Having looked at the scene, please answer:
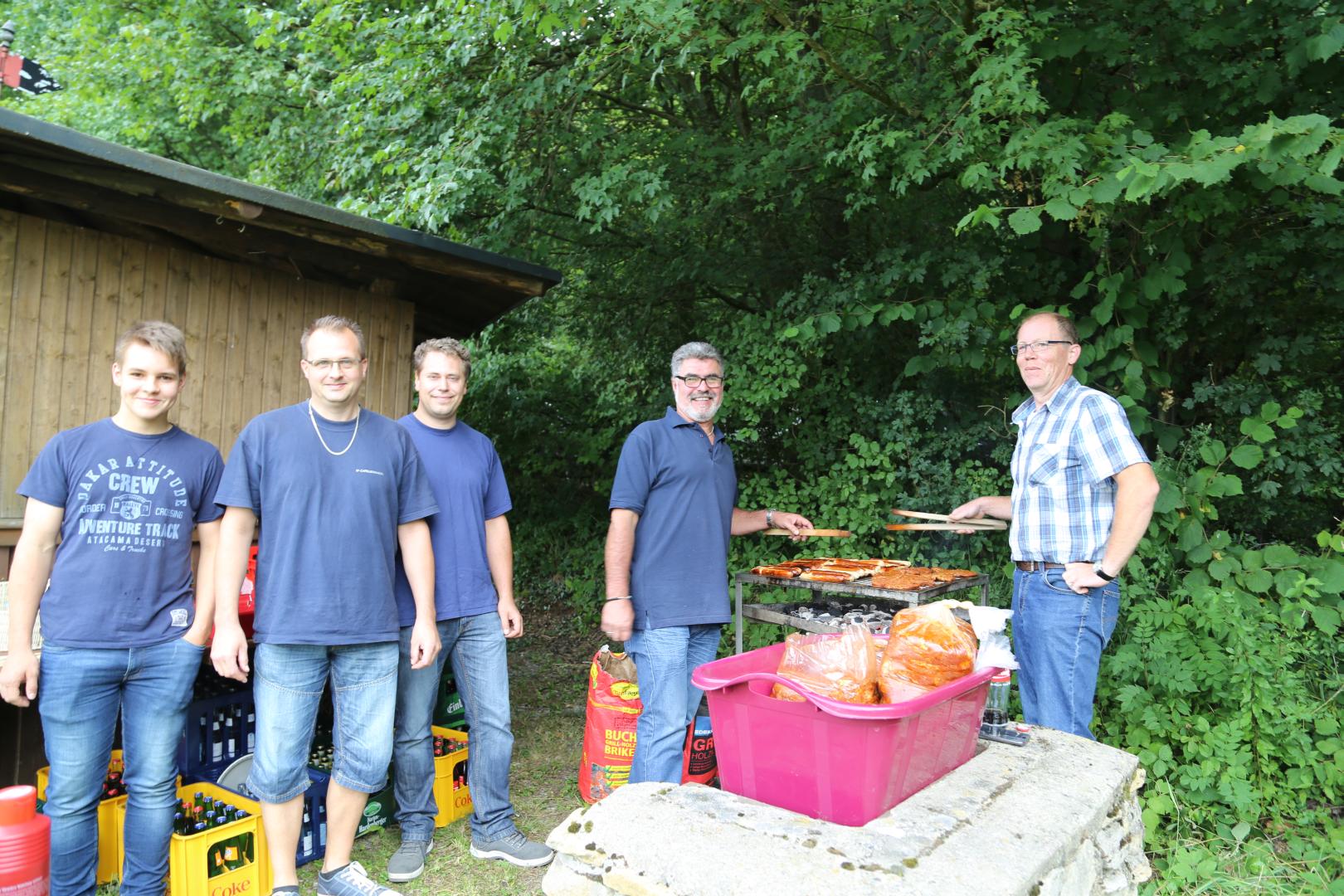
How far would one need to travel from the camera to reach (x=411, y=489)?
3133 mm

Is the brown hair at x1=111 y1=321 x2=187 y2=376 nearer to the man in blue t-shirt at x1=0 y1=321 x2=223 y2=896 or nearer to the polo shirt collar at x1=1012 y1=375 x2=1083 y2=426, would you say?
the man in blue t-shirt at x1=0 y1=321 x2=223 y2=896

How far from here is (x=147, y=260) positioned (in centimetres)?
425

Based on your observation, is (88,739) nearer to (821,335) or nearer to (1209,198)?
(821,335)

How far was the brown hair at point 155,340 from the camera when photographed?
2.82 meters

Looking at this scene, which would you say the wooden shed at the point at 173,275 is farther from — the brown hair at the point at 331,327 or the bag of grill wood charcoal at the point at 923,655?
the bag of grill wood charcoal at the point at 923,655

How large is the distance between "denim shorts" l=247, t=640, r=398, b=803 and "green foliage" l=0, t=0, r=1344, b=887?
3.13 metres

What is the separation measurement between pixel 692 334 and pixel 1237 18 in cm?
457

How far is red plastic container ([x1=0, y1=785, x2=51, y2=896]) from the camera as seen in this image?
2.65 meters

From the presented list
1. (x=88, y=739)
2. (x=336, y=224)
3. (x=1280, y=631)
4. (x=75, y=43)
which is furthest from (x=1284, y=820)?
(x=75, y=43)

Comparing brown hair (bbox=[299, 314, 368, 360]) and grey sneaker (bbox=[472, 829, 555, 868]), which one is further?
grey sneaker (bbox=[472, 829, 555, 868])

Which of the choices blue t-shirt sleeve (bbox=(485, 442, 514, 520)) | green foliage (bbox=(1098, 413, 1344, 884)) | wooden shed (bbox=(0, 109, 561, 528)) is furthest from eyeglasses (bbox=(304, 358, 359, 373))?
green foliage (bbox=(1098, 413, 1344, 884))

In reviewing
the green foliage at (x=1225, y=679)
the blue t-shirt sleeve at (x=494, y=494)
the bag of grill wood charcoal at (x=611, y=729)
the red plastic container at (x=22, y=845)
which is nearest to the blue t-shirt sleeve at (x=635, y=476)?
the blue t-shirt sleeve at (x=494, y=494)

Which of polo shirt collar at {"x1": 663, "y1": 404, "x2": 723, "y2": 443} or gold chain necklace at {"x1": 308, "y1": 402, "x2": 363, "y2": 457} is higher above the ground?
polo shirt collar at {"x1": 663, "y1": 404, "x2": 723, "y2": 443}

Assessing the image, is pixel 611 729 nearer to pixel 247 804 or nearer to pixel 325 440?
pixel 247 804
